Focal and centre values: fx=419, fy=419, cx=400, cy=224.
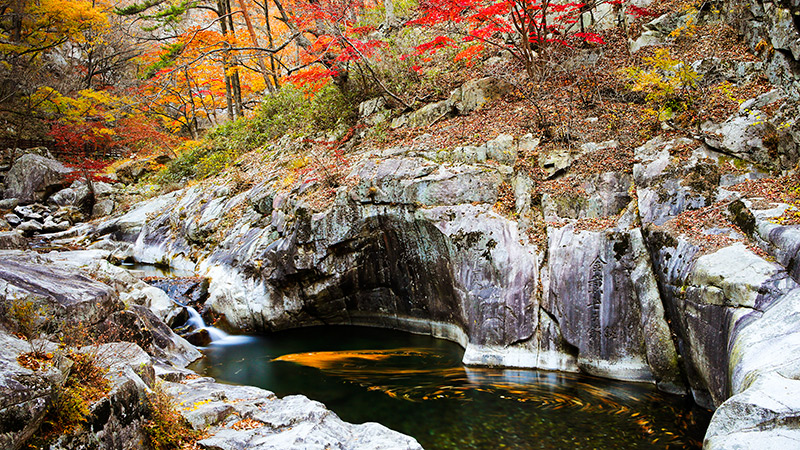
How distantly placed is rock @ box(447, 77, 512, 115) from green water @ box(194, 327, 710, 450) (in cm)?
703

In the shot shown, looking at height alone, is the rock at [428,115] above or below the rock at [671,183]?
above

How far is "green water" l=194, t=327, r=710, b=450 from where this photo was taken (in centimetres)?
624

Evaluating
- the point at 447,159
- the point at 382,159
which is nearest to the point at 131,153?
the point at 382,159

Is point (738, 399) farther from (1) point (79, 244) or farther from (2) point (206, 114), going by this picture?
(2) point (206, 114)

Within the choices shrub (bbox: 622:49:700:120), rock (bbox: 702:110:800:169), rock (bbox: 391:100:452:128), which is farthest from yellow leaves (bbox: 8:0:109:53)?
rock (bbox: 702:110:800:169)

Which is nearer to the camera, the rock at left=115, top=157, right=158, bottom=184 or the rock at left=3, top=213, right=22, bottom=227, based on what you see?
the rock at left=3, top=213, right=22, bottom=227

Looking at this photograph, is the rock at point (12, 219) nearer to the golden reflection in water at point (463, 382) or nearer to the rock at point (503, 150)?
the golden reflection in water at point (463, 382)

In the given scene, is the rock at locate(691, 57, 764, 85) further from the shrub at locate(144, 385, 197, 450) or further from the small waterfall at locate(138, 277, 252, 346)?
the small waterfall at locate(138, 277, 252, 346)

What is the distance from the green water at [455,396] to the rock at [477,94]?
7.03 meters

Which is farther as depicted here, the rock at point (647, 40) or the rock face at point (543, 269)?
the rock at point (647, 40)

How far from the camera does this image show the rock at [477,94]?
12.7 metres

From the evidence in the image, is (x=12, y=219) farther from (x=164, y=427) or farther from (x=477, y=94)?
(x=477, y=94)

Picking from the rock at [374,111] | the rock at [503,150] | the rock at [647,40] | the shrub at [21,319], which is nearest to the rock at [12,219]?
the rock at [374,111]

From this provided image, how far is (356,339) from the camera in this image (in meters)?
11.0
